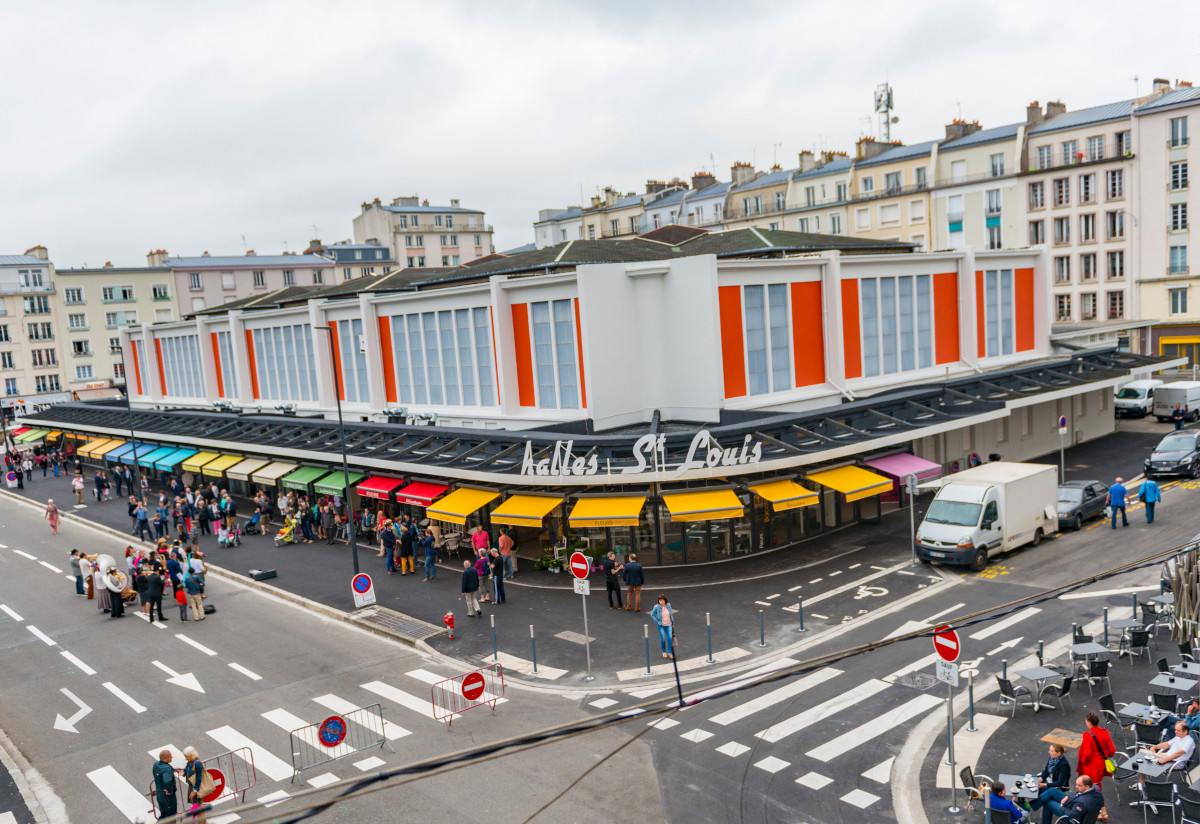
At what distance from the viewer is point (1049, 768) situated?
11719 millimetres

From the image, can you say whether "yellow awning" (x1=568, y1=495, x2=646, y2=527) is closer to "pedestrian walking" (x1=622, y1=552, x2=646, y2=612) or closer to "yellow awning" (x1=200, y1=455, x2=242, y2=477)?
"pedestrian walking" (x1=622, y1=552, x2=646, y2=612)

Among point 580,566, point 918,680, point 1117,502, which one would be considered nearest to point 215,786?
point 580,566

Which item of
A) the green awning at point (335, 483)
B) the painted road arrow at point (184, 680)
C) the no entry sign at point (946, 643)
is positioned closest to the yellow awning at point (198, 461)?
the green awning at point (335, 483)

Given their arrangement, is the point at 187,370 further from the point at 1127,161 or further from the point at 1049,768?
the point at 1127,161

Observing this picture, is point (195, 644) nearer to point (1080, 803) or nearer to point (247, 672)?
point (247, 672)

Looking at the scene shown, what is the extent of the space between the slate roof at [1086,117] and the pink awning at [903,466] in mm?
41290

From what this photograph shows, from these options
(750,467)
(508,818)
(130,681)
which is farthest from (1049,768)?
(130,681)

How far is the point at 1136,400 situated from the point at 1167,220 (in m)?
17.2

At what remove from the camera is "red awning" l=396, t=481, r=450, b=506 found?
2822cm

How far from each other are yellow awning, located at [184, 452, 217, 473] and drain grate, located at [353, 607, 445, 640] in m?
21.7

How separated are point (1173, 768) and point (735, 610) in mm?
10407

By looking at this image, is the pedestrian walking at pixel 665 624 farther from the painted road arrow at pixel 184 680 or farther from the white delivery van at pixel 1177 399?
the white delivery van at pixel 1177 399

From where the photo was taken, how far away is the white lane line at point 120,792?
1384 cm

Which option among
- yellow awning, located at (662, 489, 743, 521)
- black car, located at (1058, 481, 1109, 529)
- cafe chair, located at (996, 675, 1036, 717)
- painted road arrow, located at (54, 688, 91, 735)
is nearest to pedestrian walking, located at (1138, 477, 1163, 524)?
black car, located at (1058, 481, 1109, 529)
